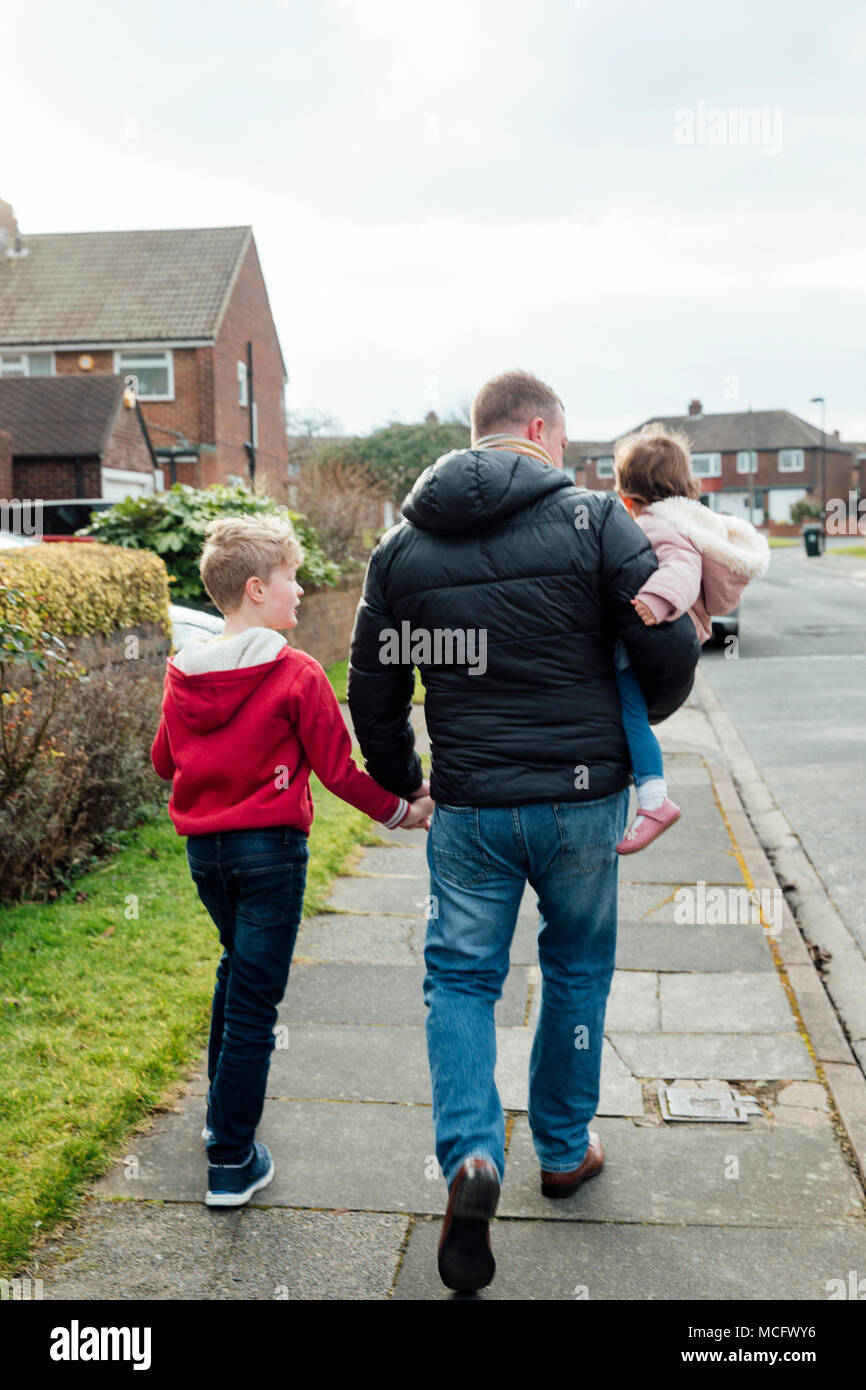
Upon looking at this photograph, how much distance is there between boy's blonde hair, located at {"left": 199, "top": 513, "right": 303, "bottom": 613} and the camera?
3133 mm

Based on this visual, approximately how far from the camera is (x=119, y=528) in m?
12.5

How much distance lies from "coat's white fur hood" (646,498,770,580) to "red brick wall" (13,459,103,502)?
21984 millimetres

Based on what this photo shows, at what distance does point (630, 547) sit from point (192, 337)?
2955 cm

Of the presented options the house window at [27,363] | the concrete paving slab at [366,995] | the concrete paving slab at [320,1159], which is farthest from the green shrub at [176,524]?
the house window at [27,363]

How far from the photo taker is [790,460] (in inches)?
3145

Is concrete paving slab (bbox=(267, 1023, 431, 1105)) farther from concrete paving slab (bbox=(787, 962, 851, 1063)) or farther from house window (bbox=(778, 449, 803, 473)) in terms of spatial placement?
house window (bbox=(778, 449, 803, 473))

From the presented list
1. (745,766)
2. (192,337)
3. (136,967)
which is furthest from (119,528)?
(192,337)

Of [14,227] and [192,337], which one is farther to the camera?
[14,227]

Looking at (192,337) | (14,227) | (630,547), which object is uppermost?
(14,227)

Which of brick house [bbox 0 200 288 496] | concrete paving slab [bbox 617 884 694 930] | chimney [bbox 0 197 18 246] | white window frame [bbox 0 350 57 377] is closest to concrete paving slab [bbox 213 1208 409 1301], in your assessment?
concrete paving slab [bbox 617 884 694 930]

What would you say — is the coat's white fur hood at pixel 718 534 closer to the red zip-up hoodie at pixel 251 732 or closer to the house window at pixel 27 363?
the red zip-up hoodie at pixel 251 732

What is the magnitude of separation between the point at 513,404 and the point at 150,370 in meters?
29.9

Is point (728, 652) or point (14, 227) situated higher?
point (14, 227)
